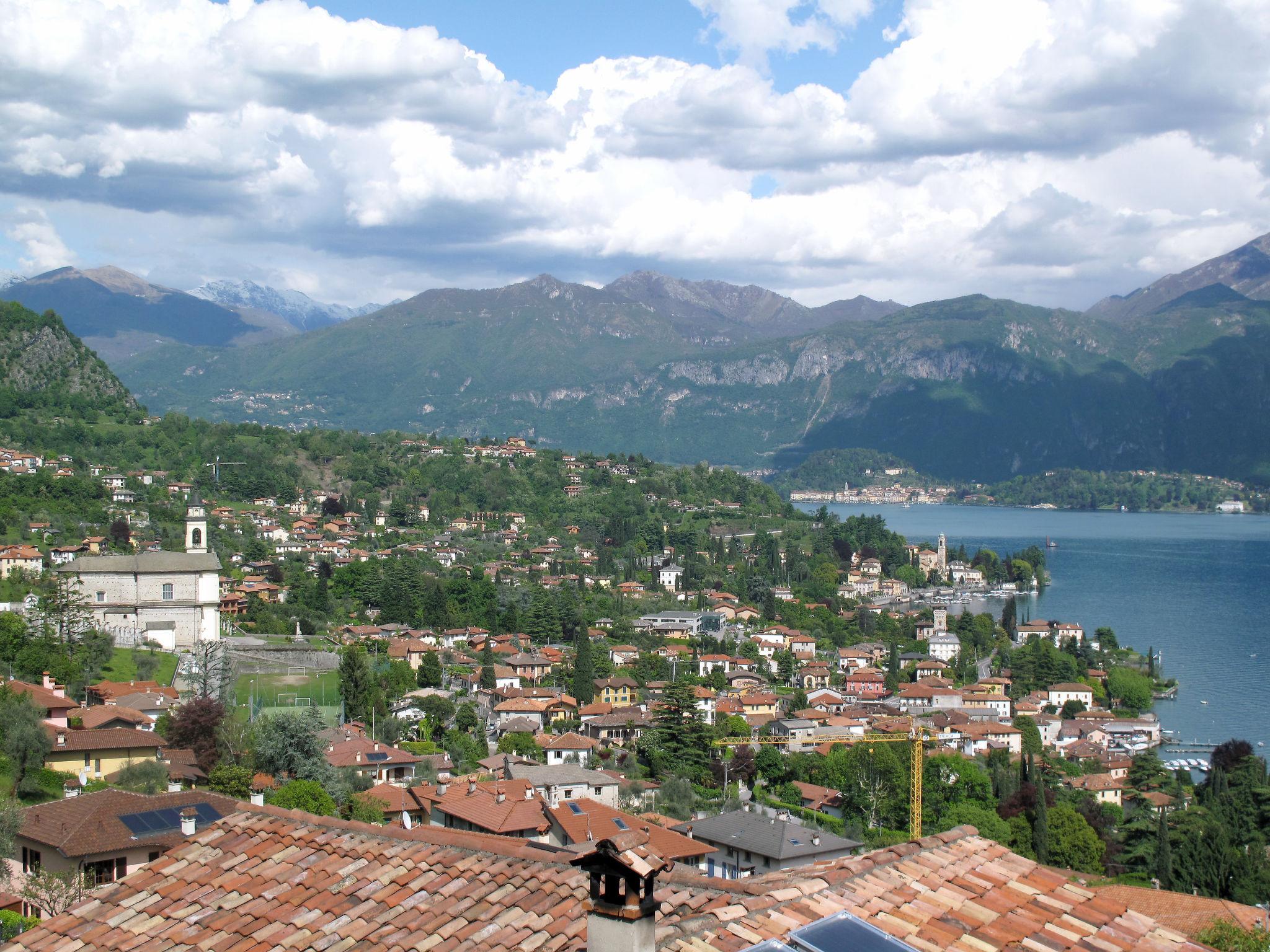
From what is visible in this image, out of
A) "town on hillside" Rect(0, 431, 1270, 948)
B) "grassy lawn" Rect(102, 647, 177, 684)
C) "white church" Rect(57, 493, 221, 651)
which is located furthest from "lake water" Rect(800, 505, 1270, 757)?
"grassy lawn" Rect(102, 647, 177, 684)

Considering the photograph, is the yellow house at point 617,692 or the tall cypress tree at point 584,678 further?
the yellow house at point 617,692

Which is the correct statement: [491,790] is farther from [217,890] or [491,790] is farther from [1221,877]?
[1221,877]

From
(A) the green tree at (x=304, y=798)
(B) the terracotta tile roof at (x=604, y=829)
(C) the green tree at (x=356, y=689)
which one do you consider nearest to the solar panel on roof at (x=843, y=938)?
(B) the terracotta tile roof at (x=604, y=829)

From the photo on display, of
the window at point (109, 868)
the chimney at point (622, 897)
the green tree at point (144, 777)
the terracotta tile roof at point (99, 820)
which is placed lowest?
the green tree at point (144, 777)

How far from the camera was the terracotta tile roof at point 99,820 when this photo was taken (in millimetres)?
8867

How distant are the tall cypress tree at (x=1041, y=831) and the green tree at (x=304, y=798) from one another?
15103 millimetres

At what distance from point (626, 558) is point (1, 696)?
47.4 m

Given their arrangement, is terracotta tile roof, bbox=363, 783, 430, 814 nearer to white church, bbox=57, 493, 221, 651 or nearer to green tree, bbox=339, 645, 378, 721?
green tree, bbox=339, 645, 378, 721

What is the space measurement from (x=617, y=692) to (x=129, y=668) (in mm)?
16179

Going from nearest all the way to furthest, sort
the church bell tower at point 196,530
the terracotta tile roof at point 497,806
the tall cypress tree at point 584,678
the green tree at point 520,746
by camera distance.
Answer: the terracotta tile roof at point 497,806
the green tree at point 520,746
the church bell tower at point 196,530
the tall cypress tree at point 584,678

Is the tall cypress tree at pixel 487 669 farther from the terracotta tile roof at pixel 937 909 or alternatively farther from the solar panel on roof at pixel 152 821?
the terracotta tile roof at pixel 937 909

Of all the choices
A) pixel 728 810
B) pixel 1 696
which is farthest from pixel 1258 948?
pixel 1 696

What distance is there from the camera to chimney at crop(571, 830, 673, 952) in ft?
9.57

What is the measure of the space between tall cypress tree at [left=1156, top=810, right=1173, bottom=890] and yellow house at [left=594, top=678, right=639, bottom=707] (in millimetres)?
17045
